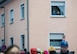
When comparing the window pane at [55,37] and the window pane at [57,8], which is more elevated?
the window pane at [57,8]

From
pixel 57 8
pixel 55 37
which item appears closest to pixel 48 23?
pixel 55 37

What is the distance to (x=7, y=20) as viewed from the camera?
118 feet

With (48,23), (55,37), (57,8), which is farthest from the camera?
(57,8)

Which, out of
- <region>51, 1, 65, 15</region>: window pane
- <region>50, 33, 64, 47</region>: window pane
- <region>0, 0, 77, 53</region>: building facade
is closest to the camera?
<region>0, 0, 77, 53</region>: building facade

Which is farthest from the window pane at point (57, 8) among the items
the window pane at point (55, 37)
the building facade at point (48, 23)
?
the window pane at point (55, 37)

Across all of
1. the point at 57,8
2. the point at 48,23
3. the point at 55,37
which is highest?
the point at 57,8

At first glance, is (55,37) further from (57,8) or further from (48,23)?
(57,8)

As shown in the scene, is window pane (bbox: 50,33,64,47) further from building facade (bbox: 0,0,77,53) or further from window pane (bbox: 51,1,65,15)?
window pane (bbox: 51,1,65,15)

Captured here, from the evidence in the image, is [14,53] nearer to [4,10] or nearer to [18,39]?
[18,39]

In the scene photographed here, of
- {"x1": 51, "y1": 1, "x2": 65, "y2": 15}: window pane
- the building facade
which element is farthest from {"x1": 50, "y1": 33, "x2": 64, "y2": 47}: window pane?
{"x1": 51, "y1": 1, "x2": 65, "y2": 15}: window pane

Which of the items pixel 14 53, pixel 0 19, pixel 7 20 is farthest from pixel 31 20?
pixel 14 53

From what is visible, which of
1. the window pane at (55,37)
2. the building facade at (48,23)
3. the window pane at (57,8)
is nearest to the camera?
the building facade at (48,23)

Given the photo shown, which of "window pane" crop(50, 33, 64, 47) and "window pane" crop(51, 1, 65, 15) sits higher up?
"window pane" crop(51, 1, 65, 15)

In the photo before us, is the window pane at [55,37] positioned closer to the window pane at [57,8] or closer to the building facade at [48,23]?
the building facade at [48,23]
